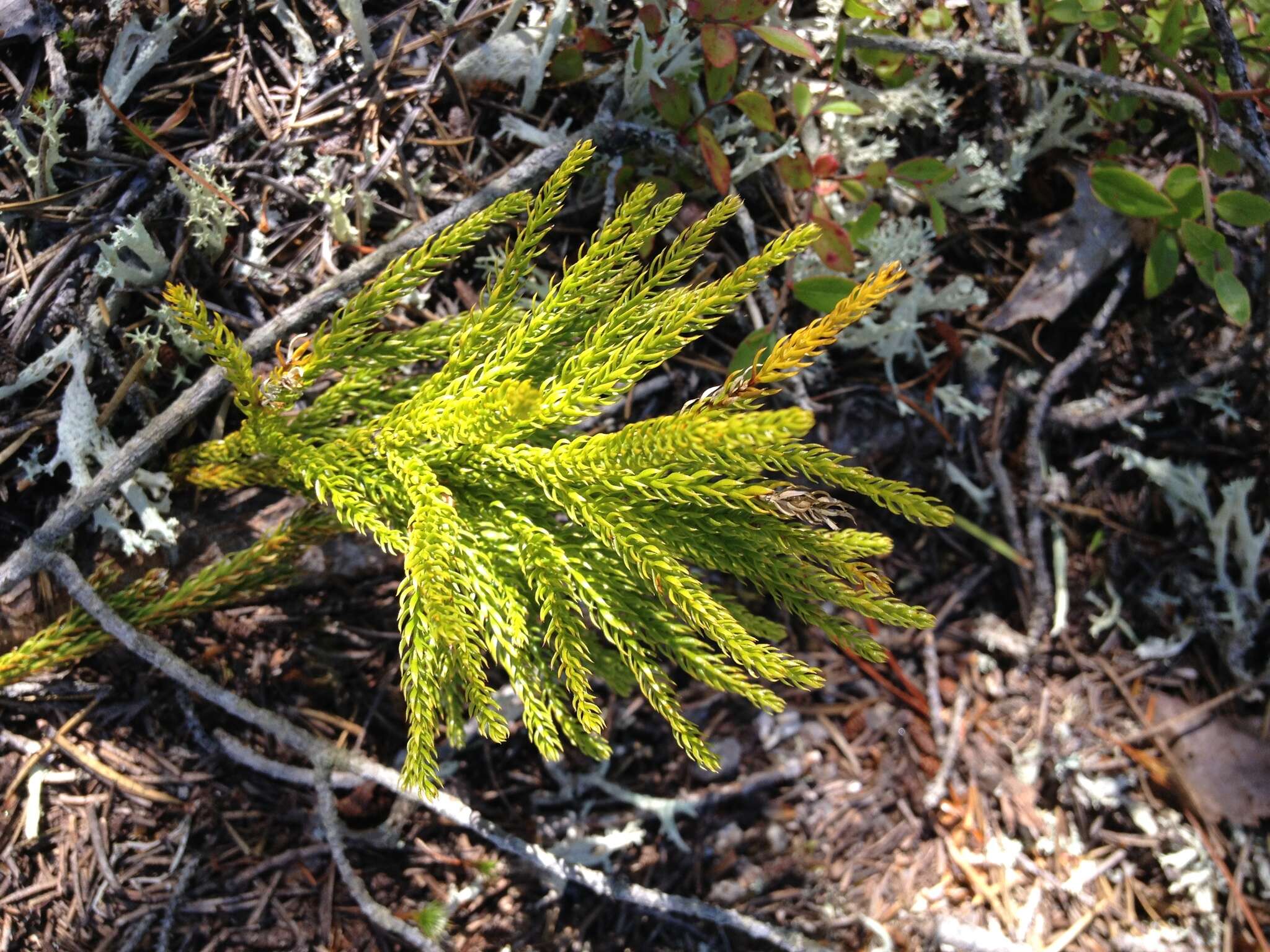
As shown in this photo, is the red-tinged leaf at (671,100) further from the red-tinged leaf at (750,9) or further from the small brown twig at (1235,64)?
the small brown twig at (1235,64)

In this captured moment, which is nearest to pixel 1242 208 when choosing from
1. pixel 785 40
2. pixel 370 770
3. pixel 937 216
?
pixel 937 216

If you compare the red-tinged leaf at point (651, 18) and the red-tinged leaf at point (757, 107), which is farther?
the red-tinged leaf at point (757, 107)

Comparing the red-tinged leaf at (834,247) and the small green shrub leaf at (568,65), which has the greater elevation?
the small green shrub leaf at (568,65)

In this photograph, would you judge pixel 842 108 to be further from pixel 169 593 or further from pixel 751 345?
pixel 169 593

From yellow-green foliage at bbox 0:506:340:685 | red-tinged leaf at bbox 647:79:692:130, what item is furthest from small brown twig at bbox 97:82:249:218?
red-tinged leaf at bbox 647:79:692:130

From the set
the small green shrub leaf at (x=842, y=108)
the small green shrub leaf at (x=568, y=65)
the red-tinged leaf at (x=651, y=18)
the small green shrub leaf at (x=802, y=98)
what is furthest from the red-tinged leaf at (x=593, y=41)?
the small green shrub leaf at (x=842, y=108)

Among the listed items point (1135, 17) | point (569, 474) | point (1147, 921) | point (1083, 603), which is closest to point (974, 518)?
point (1083, 603)

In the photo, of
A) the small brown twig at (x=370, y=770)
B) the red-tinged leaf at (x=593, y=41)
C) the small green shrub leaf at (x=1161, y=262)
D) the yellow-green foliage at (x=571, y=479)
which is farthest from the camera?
the small green shrub leaf at (x=1161, y=262)

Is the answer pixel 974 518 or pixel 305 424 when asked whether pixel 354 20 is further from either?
pixel 974 518
